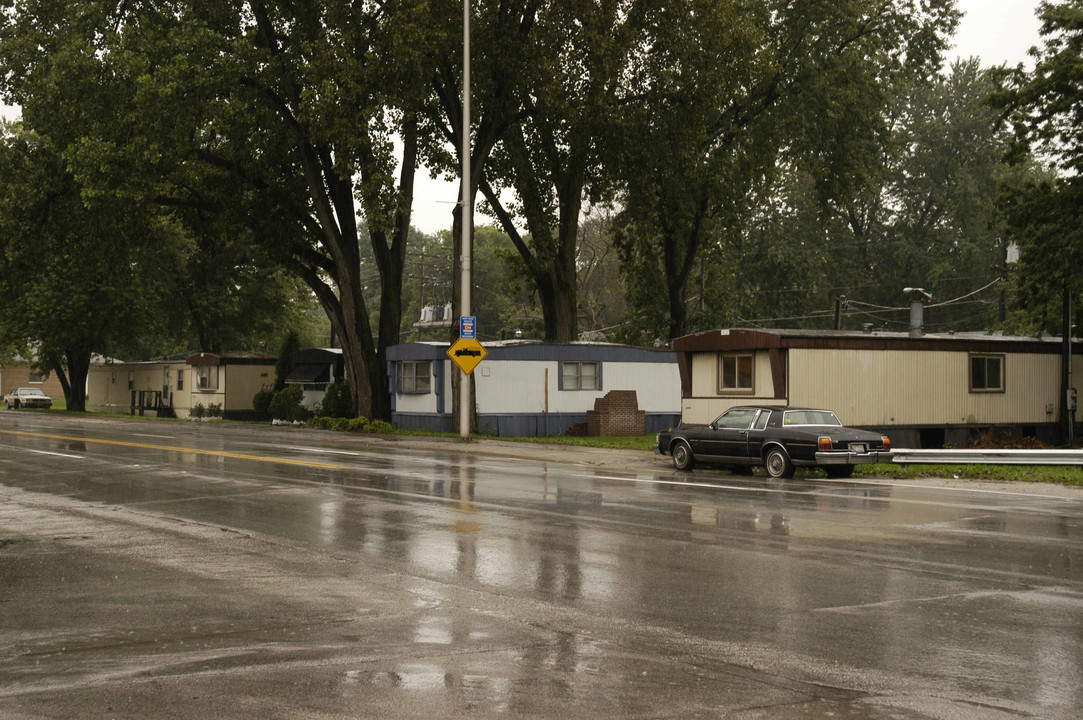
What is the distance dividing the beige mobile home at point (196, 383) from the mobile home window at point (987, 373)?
35605mm

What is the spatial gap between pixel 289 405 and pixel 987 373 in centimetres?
2990

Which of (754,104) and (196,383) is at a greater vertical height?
(754,104)

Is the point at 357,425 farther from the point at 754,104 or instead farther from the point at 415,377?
the point at 754,104

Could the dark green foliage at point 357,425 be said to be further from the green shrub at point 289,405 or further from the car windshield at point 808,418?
the car windshield at point 808,418

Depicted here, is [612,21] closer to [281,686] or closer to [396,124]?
[396,124]

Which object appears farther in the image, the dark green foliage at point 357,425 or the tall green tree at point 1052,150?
the dark green foliage at point 357,425

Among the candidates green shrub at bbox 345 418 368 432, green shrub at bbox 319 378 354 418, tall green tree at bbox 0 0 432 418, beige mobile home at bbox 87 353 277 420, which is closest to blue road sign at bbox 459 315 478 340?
tall green tree at bbox 0 0 432 418

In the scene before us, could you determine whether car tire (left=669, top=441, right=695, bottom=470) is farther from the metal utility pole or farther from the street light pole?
the metal utility pole

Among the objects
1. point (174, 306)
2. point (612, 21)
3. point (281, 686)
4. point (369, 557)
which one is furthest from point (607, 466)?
point (174, 306)

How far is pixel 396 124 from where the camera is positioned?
119 feet

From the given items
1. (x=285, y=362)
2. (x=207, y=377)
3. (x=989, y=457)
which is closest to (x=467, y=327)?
(x=989, y=457)

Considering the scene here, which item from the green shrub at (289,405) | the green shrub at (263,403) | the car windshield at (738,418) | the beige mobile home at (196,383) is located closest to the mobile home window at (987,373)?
the car windshield at (738,418)

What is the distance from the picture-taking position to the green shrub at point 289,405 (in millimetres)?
47459

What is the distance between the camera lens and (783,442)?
69.2ft
